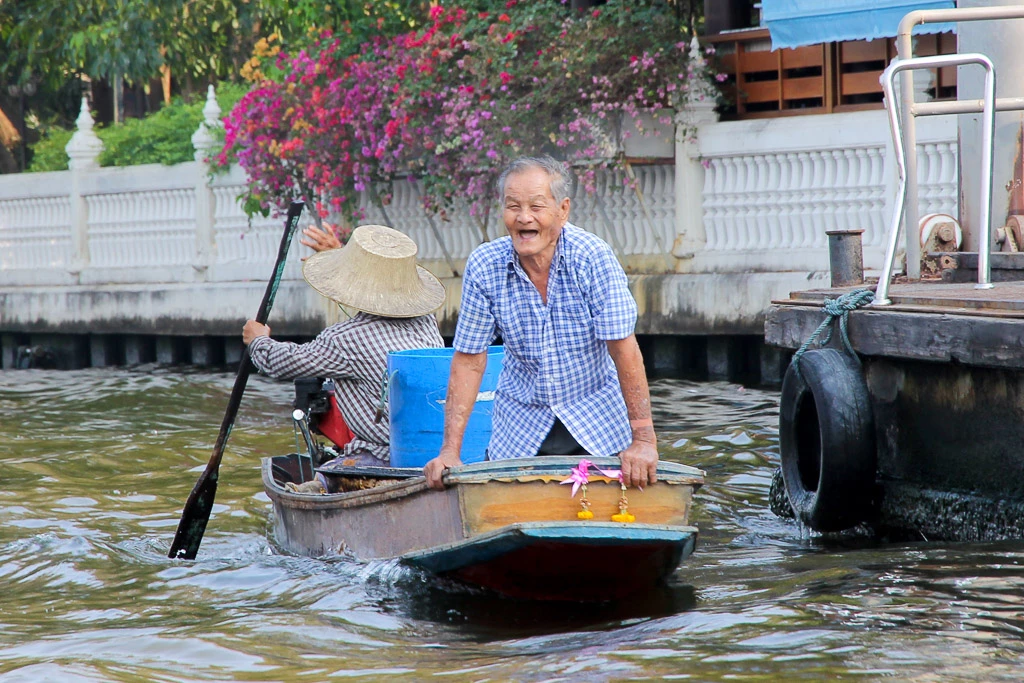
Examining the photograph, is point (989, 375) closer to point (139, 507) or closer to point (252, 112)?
point (139, 507)

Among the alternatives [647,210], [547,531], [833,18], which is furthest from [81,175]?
[547,531]

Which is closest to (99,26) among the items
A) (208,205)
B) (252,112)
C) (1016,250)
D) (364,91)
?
(208,205)

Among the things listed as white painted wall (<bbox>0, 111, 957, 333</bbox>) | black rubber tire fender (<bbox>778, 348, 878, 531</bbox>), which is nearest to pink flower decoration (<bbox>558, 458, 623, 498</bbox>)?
black rubber tire fender (<bbox>778, 348, 878, 531</bbox>)

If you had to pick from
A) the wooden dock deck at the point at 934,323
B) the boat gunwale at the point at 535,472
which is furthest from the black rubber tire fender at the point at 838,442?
the boat gunwale at the point at 535,472

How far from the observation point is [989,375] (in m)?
5.15

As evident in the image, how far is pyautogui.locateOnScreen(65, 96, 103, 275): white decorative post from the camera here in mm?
14477

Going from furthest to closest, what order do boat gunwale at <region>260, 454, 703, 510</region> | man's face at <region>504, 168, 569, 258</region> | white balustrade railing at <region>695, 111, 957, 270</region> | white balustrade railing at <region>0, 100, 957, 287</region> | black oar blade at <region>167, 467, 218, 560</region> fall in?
white balustrade railing at <region>0, 100, 957, 287</region>
white balustrade railing at <region>695, 111, 957, 270</region>
black oar blade at <region>167, 467, 218, 560</region>
boat gunwale at <region>260, 454, 703, 510</region>
man's face at <region>504, 168, 569, 258</region>

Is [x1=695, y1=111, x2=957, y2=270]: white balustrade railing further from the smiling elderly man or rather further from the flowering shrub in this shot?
the smiling elderly man

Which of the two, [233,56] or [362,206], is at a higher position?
[233,56]

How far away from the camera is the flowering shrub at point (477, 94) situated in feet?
33.7

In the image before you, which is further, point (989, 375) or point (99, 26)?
point (99, 26)

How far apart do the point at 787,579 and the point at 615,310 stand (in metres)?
1.31

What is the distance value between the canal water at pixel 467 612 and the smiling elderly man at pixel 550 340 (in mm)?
552

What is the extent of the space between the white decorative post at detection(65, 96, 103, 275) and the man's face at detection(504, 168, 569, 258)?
11131 millimetres
